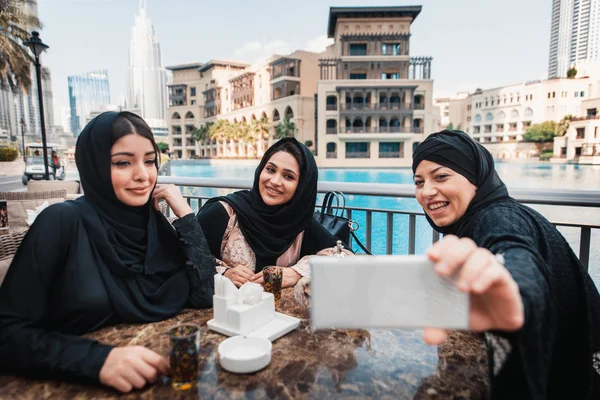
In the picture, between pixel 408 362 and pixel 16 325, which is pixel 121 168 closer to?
pixel 16 325

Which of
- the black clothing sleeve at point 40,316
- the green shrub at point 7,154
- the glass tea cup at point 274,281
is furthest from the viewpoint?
the green shrub at point 7,154

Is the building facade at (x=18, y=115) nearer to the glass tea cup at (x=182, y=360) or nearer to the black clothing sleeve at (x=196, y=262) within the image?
the black clothing sleeve at (x=196, y=262)

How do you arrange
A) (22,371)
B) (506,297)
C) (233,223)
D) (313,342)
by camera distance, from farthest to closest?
(233,223) → (313,342) → (22,371) → (506,297)

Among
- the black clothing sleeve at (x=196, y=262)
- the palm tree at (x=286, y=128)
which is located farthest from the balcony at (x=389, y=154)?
the black clothing sleeve at (x=196, y=262)

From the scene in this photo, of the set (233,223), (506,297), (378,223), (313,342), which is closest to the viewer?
(506,297)

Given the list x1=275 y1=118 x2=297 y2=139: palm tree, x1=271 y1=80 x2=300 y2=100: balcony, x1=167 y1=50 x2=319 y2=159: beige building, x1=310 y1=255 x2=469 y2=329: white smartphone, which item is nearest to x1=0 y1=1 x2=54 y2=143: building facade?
x1=167 y1=50 x2=319 y2=159: beige building

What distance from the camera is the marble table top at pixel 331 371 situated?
73cm

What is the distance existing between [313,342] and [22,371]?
64cm

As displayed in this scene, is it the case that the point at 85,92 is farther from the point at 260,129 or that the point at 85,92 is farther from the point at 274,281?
the point at 274,281

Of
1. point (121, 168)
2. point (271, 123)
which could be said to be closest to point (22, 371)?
point (121, 168)

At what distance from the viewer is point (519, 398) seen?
0.68m

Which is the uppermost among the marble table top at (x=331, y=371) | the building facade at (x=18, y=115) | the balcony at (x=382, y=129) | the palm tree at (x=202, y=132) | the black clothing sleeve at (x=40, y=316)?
the building facade at (x=18, y=115)

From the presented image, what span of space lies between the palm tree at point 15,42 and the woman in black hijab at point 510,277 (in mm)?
16561

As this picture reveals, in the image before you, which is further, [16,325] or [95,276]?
[95,276]
